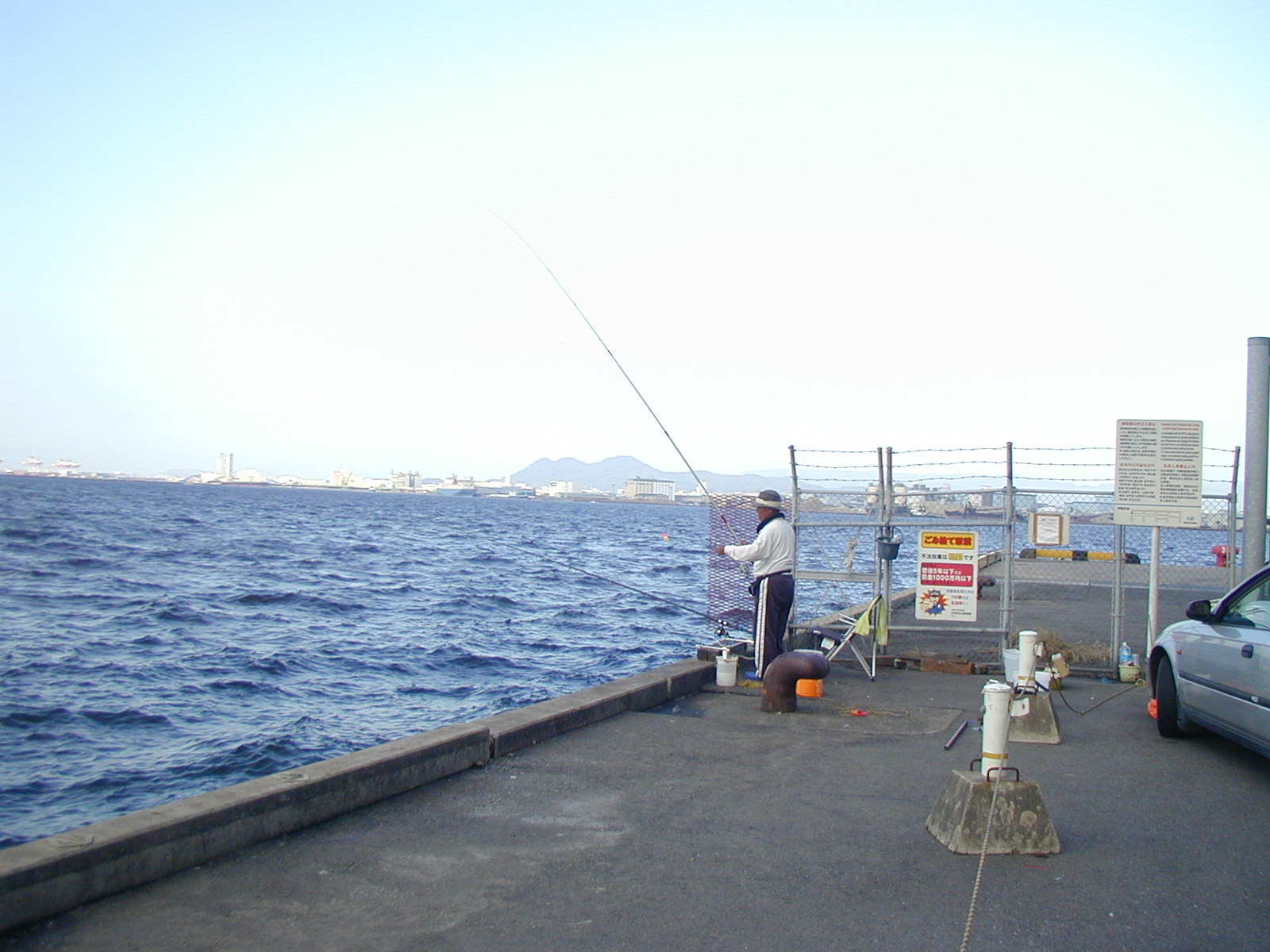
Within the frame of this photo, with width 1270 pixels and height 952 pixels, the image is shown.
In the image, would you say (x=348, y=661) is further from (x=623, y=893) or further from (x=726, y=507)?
(x=623, y=893)

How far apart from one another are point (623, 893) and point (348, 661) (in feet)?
45.9

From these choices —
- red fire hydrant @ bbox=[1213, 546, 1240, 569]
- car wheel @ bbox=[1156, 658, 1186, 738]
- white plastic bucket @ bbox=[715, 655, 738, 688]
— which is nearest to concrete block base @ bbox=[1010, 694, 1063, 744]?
car wheel @ bbox=[1156, 658, 1186, 738]

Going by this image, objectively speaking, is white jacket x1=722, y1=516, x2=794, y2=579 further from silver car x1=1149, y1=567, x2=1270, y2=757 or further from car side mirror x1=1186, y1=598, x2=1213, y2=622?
car side mirror x1=1186, y1=598, x2=1213, y2=622

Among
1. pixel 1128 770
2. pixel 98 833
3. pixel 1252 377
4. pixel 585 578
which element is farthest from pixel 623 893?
pixel 585 578

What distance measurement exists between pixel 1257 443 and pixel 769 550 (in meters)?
5.19

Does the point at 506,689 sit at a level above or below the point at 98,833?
below

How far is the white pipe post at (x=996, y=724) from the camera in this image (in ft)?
18.2

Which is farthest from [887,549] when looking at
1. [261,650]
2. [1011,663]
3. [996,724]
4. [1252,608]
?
[261,650]

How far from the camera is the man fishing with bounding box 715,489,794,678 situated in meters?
10.1

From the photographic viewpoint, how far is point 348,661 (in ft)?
59.2

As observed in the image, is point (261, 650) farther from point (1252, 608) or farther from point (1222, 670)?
point (1252, 608)

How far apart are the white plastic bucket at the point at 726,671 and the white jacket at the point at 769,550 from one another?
84cm

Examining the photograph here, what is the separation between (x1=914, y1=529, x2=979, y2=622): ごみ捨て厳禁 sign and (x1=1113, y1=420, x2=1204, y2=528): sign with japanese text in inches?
59.7

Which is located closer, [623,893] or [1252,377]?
[623,893]
